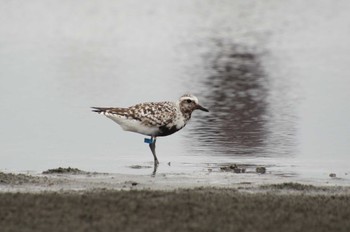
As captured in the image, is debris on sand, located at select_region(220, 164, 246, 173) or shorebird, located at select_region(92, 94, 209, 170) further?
shorebird, located at select_region(92, 94, 209, 170)

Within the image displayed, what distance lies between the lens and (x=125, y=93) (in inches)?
822

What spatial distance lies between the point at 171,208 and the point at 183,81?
42.8 ft

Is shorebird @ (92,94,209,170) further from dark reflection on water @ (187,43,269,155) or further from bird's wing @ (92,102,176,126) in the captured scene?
dark reflection on water @ (187,43,269,155)

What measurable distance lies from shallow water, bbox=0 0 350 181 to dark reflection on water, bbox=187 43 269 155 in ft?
0.10

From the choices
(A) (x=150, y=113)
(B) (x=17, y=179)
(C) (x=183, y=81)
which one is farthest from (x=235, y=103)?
(B) (x=17, y=179)

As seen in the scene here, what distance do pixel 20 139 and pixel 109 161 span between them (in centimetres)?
216

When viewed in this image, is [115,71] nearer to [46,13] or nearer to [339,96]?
[339,96]

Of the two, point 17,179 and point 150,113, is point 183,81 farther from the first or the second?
point 17,179

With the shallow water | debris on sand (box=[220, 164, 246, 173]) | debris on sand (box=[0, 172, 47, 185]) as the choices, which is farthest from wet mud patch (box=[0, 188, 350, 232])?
the shallow water

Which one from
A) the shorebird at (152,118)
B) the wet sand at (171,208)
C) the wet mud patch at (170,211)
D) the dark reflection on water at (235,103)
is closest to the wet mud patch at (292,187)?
the wet sand at (171,208)

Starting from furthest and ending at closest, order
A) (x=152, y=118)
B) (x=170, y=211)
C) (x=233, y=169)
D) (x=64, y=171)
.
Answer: (x=152, y=118)
(x=233, y=169)
(x=64, y=171)
(x=170, y=211)

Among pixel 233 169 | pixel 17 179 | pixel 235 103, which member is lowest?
pixel 17 179

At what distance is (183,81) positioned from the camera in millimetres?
22672

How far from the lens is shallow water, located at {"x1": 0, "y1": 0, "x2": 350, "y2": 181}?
15.1 m
